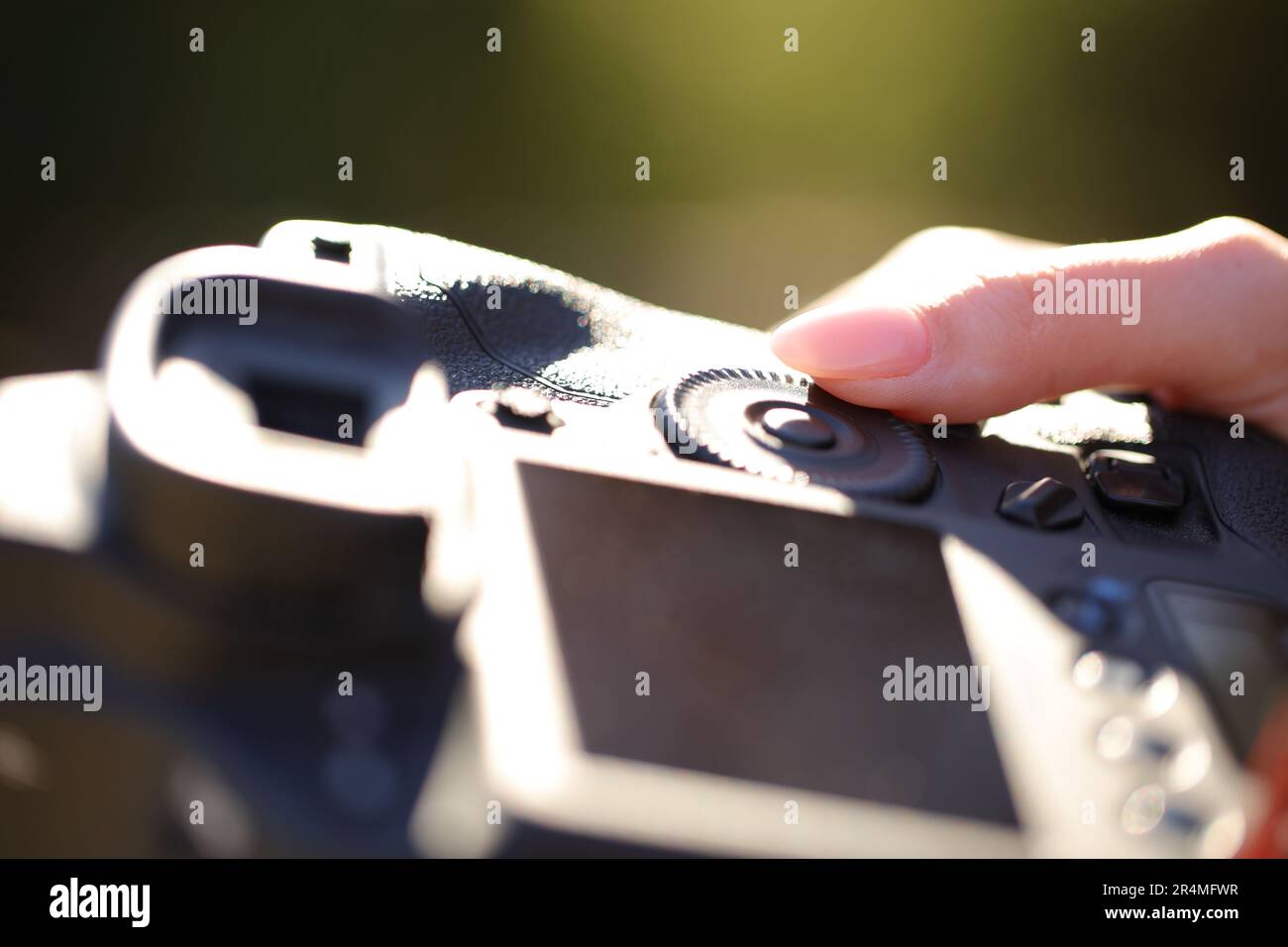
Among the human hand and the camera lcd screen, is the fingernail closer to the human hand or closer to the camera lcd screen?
the human hand

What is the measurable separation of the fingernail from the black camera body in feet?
0.30

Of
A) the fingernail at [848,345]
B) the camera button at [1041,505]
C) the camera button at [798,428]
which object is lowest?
the camera button at [1041,505]

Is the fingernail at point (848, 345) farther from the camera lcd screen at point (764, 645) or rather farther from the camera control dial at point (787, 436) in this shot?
the camera lcd screen at point (764, 645)

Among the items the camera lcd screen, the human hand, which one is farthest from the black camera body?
the human hand

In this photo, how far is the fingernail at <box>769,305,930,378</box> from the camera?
1.82ft

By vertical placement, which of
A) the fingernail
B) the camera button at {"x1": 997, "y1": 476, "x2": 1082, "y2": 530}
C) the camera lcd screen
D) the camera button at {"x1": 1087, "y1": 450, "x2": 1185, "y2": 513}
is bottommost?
the camera lcd screen

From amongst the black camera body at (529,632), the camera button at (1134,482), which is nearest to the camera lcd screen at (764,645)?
the black camera body at (529,632)

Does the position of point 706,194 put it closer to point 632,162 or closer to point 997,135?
point 632,162

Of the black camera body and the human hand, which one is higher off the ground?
the human hand

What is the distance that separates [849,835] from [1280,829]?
Result: 123 millimetres

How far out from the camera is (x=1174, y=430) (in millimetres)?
603

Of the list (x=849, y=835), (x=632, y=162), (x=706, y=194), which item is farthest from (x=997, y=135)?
(x=849, y=835)

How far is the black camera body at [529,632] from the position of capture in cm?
33

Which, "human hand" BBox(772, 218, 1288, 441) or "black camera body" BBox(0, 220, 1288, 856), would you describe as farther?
"human hand" BBox(772, 218, 1288, 441)
